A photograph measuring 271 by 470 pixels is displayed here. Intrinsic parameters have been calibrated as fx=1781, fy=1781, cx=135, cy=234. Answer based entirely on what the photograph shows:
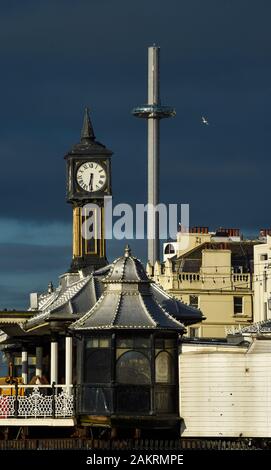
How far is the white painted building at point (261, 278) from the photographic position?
5704 inches

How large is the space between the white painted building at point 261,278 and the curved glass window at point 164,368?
8382cm

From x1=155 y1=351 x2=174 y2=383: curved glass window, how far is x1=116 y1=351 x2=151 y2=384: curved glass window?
1.55ft

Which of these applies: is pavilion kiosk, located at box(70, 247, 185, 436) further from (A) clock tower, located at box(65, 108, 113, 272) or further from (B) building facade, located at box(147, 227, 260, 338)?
(B) building facade, located at box(147, 227, 260, 338)

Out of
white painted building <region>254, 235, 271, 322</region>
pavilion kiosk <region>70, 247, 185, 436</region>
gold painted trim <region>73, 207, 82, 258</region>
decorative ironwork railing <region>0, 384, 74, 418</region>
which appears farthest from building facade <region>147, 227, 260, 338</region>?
pavilion kiosk <region>70, 247, 185, 436</region>

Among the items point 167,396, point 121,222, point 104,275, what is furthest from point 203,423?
point 121,222

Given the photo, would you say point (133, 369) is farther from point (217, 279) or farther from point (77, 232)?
point (217, 279)

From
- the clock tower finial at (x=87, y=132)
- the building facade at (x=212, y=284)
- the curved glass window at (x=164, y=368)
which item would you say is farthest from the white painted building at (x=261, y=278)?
the curved glass window at (x=164, y=368)

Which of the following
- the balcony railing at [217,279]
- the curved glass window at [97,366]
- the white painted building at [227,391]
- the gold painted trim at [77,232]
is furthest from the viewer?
the balcony railing at [217,279]

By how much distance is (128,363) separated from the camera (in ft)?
193

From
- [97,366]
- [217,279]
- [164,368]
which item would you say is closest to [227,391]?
[164,368]

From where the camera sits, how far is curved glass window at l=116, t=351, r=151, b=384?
2314 inches

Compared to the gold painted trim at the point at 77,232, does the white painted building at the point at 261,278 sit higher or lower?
higher

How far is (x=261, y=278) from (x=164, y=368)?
87761mm

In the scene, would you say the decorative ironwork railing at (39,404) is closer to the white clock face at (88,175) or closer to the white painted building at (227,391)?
the white painted building at (227,391)
